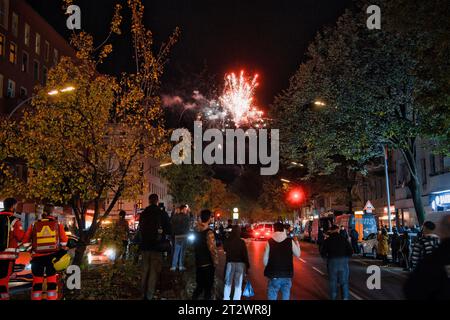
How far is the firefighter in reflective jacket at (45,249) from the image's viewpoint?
31.0 feet

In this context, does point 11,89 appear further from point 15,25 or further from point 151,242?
point 151,242

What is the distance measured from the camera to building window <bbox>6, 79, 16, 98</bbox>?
135 feet

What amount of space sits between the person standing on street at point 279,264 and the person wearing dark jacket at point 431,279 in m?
4.39

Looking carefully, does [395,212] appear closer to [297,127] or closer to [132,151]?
[297,127]

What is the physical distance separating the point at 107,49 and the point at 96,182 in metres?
3.52

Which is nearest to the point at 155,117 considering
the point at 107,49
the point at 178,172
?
the point at 107,49

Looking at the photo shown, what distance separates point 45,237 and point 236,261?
3.80 m

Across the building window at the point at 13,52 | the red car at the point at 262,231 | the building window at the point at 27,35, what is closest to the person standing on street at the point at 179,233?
the red car at the point at 262,231

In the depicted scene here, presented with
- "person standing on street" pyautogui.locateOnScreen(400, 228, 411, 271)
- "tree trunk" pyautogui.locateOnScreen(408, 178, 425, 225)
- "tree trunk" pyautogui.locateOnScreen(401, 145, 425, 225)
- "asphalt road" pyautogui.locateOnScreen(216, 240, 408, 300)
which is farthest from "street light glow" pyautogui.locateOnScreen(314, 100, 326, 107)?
"asphalt road" pyautogui.locateOnScreen(216, 240, 408, 300)

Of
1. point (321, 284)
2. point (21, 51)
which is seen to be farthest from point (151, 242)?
point (21, 51)

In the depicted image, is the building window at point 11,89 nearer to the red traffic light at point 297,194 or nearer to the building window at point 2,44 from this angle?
the building window at point 2,44

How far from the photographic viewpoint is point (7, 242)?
30.9 ft

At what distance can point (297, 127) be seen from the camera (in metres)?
29.0

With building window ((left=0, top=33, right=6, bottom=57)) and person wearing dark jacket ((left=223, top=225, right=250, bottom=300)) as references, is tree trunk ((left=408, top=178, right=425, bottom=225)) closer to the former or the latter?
person wearing dark jacket ((left=223, top=225, right=250, bottom=300))
